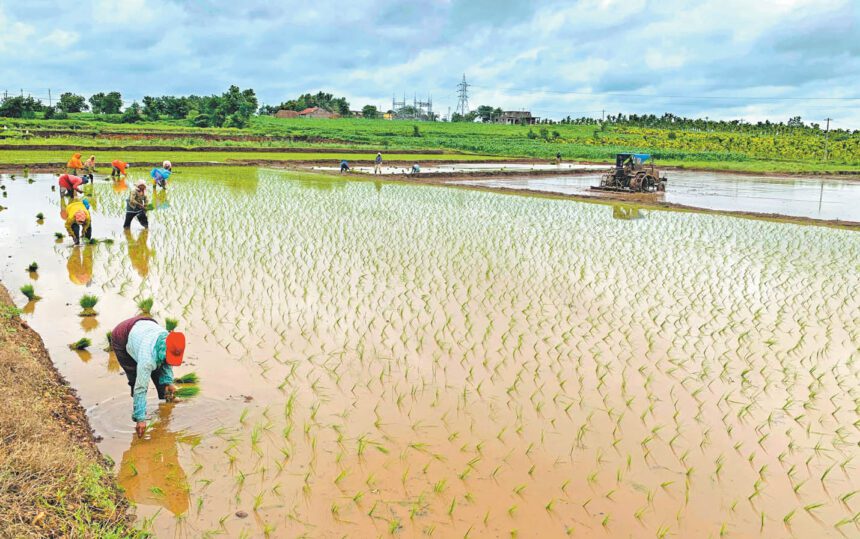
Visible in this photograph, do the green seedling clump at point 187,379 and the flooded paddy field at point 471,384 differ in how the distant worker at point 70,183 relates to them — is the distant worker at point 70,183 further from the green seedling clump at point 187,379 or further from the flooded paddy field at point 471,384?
the green seedling clump at point 187,379

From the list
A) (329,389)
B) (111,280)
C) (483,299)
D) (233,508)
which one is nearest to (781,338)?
(483,299)

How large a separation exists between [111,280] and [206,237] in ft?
9.00

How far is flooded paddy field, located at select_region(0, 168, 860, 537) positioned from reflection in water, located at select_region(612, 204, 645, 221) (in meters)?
4.47

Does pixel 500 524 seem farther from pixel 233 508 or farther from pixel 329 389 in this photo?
pixel 329 389

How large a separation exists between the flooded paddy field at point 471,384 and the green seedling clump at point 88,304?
105 millimetres

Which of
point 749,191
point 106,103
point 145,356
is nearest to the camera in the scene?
point 145,356

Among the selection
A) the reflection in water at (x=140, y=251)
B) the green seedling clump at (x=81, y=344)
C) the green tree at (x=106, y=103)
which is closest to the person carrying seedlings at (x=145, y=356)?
the green seedling clump at (x=81, y=344)

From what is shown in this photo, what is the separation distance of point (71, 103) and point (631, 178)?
184ft

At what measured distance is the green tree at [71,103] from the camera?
56.3 metres

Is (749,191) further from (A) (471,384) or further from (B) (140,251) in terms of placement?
(A) (471,384)

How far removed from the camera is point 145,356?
3.98 metres

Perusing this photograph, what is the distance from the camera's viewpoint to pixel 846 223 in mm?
14766

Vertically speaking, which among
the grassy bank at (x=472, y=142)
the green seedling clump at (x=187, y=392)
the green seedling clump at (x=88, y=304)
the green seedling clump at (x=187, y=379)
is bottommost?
the green seedling clump at (x=187, y=392)

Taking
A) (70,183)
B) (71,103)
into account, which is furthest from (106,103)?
(70,183)
